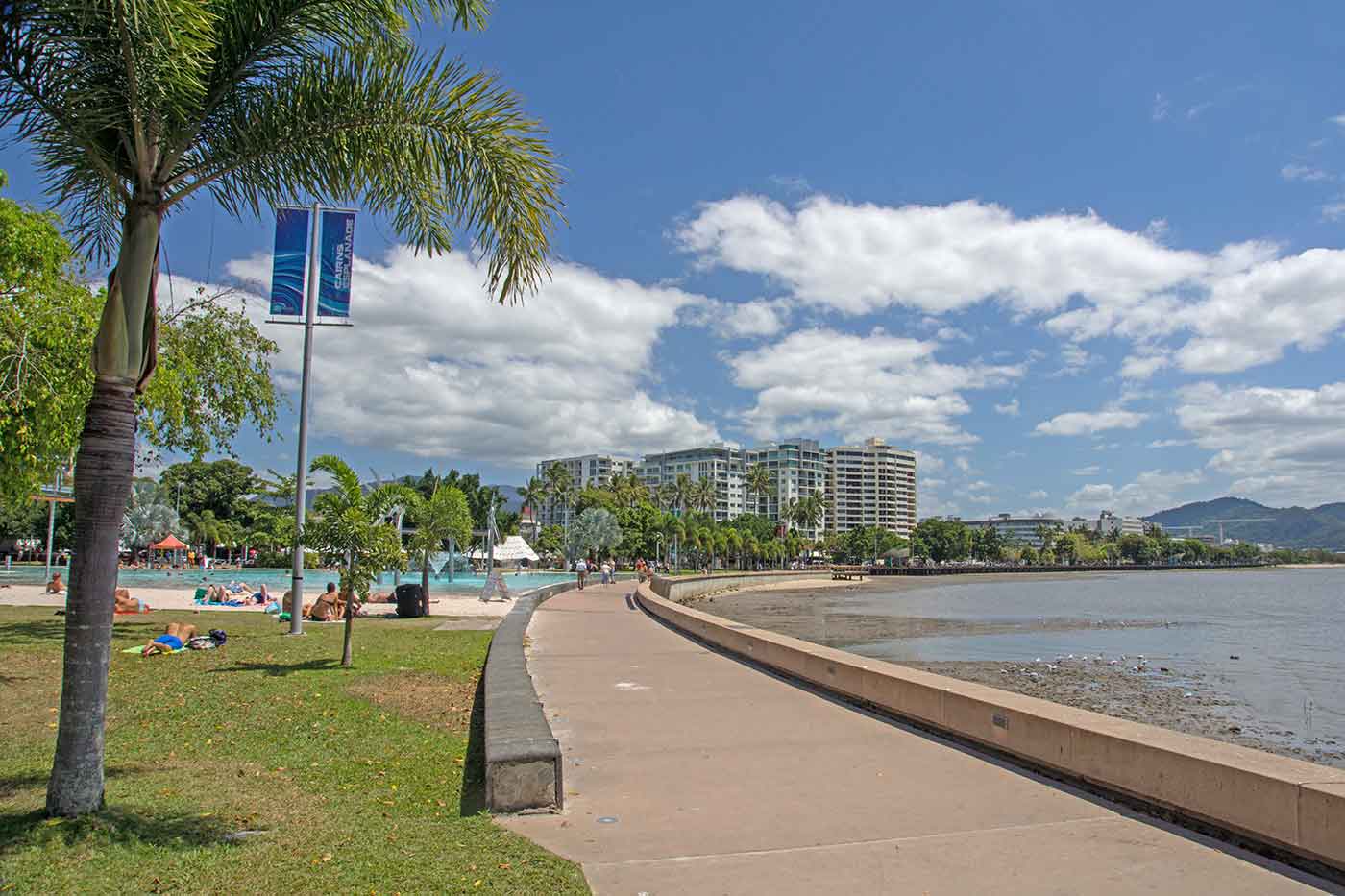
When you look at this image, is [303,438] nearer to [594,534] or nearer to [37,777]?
[37,777]

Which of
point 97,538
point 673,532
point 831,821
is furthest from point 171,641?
point 673,532

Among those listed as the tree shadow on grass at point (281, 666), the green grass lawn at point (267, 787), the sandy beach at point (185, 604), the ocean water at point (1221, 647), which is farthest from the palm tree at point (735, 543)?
the green grass lawn at point (267, 787)

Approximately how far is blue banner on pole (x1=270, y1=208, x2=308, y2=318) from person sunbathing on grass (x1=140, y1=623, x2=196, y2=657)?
6.17 m

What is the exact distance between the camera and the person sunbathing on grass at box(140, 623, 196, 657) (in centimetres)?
1370

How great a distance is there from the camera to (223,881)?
4.41m

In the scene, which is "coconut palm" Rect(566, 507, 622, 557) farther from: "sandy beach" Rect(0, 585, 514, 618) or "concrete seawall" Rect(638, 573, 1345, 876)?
"concrete seawall" Rect(638, 573, 1345, 876)

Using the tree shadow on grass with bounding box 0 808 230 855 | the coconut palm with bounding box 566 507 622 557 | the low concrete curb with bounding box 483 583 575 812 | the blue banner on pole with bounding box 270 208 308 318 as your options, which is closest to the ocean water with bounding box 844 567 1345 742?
the low concrete curb with bounding box 483 583 575 812

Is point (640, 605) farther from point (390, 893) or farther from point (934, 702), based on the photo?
point (390, 893)

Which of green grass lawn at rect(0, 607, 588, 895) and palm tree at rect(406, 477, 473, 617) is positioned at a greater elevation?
palm tree at rect(406, 477, 473, 617)

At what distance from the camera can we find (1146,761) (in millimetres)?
5660

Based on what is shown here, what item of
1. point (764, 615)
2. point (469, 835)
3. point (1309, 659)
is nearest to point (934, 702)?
point (469, 835)

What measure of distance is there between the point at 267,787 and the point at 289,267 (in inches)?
527

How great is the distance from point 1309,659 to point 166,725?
86.5 feet

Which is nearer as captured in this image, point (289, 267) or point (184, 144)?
point (184, 144)
